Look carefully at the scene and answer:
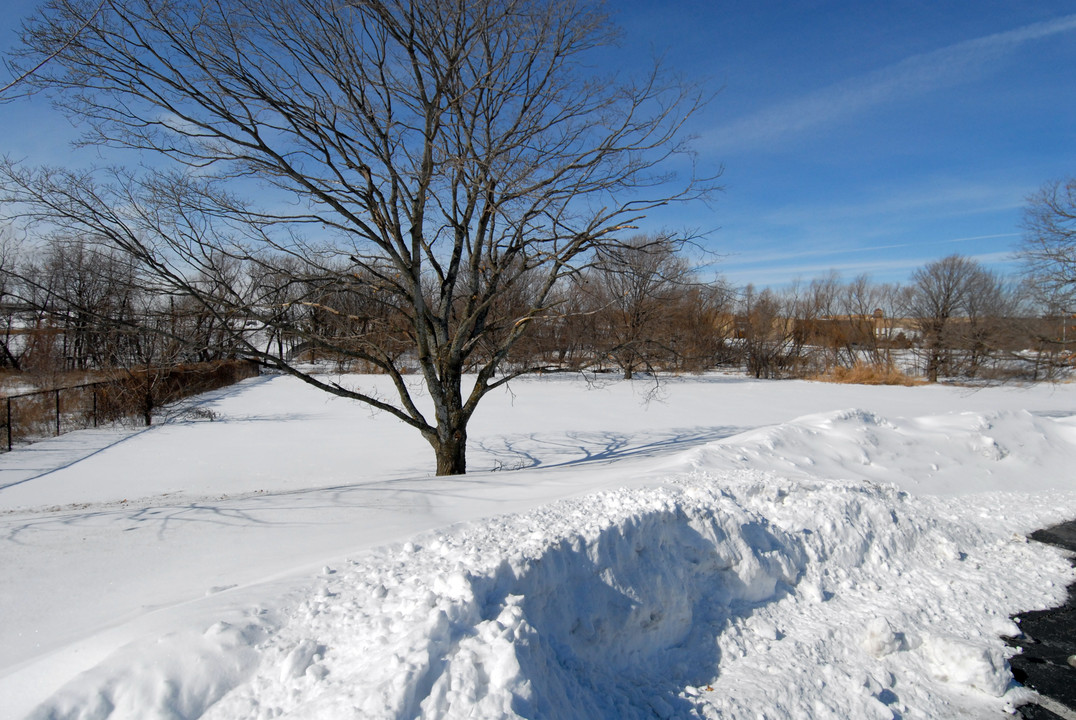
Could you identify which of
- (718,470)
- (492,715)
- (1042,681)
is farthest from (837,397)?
(492,715)

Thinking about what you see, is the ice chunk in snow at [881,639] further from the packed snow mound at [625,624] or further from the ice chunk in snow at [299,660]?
the ice chunk in snow at [299,660]

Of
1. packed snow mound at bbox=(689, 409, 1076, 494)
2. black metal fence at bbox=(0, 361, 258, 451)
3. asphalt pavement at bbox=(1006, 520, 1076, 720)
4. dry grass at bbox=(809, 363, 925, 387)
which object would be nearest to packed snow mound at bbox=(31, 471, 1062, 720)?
asphalt pavement at bbox=(1006, 520, 1076, 720)

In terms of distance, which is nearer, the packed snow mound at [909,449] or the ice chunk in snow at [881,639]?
the ice chunk in snow at [881,639]

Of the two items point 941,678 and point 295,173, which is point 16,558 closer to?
point 295,173

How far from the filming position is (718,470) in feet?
21.6

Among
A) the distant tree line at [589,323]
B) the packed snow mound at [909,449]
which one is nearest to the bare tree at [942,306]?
the distant tree line at [589,323]

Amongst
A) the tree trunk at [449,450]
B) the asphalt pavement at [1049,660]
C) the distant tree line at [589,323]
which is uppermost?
the distant tree line at [589,323]

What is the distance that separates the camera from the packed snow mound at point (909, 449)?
25.6 ft

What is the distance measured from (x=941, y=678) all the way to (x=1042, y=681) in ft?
2.57

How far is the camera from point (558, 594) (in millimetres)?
3682

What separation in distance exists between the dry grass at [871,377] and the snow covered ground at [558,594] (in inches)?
951

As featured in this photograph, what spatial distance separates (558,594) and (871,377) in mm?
32765

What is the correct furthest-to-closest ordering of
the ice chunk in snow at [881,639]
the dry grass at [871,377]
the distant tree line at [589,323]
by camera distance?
the dry grass at [871,377]
the distant tree line at [589,323]
the ice chunk in snow at [881,639]

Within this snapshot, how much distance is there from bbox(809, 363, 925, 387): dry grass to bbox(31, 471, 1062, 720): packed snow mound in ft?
91.5
